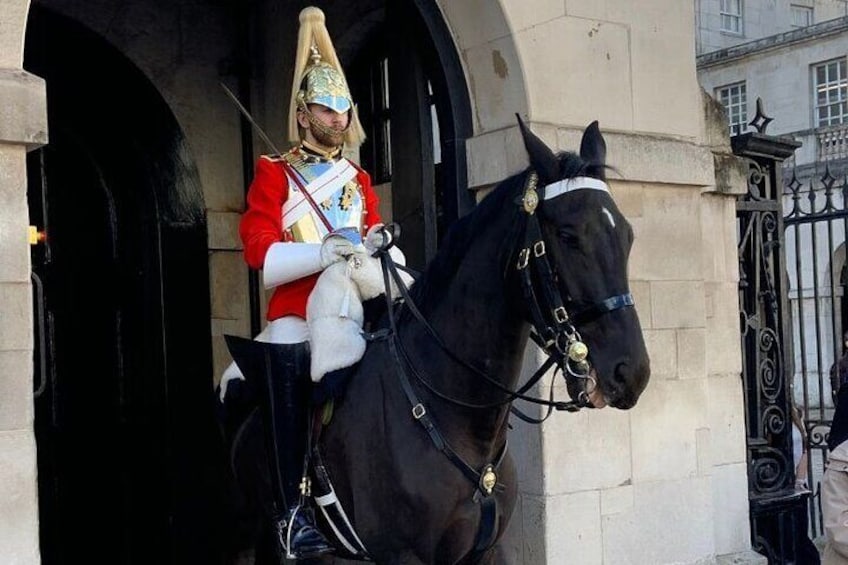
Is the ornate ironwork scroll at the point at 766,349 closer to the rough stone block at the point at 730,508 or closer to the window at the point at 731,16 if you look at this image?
the rough stone block at the point at 730,508

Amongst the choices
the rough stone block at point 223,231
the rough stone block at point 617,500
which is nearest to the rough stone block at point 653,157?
the rough stone block at point 617,500

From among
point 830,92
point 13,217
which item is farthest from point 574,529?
point 830,92

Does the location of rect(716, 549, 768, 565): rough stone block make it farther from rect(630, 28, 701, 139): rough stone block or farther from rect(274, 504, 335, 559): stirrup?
rect(274, 504, 335, 559): stirrup

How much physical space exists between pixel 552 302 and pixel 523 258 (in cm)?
20

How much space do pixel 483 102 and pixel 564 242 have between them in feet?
7.76

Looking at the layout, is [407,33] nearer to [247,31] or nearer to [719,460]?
[247,31]

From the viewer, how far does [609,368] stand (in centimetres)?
349

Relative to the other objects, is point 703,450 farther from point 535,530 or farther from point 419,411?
point 419,411

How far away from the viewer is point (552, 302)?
143 inches

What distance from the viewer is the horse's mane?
149 inches

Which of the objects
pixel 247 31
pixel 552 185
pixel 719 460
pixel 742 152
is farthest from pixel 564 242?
pixel 247 31

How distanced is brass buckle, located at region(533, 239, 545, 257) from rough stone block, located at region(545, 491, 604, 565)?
2.22m

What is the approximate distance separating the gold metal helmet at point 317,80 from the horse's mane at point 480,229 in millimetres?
906

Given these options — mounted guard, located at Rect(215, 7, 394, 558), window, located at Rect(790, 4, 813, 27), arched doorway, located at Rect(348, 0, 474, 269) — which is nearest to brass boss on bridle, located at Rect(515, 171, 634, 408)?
mounted guard, located at Rect(215, 7, 394, 558)
